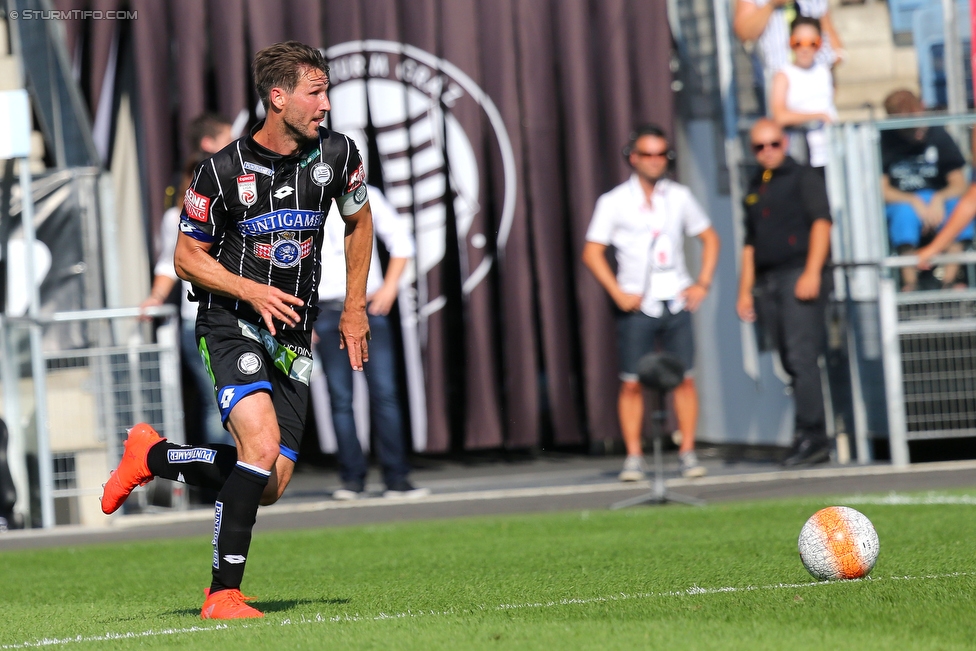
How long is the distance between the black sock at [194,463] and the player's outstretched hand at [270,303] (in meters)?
0.56

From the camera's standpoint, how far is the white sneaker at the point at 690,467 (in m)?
9.62

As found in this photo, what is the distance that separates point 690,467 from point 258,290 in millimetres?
5302

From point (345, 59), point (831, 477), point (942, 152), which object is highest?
point (345, 59)

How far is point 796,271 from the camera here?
9.77 m

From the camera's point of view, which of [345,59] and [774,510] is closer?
[774,510]

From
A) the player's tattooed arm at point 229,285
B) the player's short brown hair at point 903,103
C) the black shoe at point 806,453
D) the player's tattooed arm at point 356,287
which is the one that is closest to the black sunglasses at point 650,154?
the black shoe at point 806,453

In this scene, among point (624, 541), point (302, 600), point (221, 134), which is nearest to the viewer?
point (302, 600)

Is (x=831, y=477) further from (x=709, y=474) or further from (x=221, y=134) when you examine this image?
(x=221, y=134)

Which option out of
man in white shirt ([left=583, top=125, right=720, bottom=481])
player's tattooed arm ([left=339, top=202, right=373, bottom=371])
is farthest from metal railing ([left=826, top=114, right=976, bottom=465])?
player's tattooed arm ([left=339, top=202, right=373, bottom=371])

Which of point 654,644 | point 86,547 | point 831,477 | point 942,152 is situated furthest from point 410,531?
point 942,152

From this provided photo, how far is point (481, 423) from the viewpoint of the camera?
11.2m

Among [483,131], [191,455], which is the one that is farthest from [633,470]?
[191,455]

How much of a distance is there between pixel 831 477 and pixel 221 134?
4.48 m

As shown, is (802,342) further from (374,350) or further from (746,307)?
(374,350)
